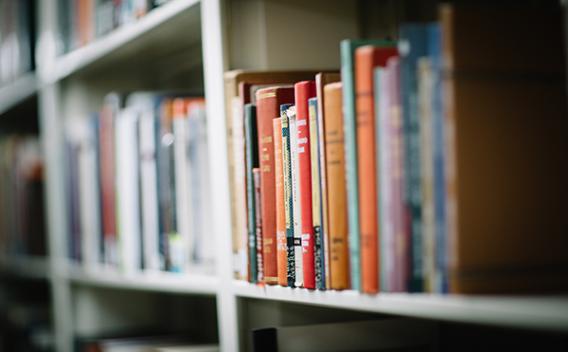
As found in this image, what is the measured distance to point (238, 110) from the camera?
125 cm

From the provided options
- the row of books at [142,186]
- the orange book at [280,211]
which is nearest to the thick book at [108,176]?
the row of books at [142,186]

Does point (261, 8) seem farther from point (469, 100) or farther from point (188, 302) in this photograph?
point (188, 302)

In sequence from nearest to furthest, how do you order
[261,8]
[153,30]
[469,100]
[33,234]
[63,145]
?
1. [469,100]
2. [261,8]
3. [153,30]
4. [63,145]
5. [33,234]

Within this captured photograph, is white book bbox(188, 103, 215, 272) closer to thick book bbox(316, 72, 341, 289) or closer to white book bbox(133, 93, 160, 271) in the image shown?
white book bbox(133, 93, 160, 271)

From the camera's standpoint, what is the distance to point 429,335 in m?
1.22

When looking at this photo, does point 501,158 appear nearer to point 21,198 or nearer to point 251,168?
point 251,168

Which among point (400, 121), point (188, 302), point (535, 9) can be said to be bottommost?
point (188, 302)

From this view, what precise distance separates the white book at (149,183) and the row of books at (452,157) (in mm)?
643

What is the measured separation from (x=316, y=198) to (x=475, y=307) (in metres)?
0.32

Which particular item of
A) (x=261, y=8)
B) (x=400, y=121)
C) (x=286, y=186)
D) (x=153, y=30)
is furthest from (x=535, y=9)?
(x=153, y=30)

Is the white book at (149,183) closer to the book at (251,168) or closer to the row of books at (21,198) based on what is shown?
the book at (251,168)

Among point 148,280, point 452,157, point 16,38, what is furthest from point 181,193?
point 16,38

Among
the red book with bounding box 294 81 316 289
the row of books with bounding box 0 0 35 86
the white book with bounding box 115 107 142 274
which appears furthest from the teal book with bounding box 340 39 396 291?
the row of books with bounding box 0 0 35 86

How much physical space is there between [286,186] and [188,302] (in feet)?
3.31
